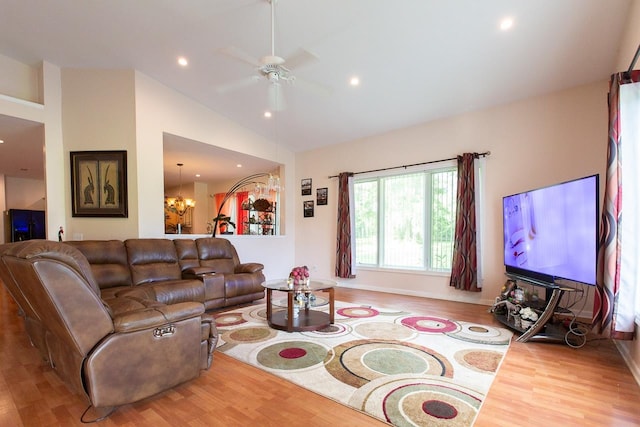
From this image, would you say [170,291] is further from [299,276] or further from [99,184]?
[99,184]

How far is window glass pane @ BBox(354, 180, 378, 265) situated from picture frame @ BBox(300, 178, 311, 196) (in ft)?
3.72

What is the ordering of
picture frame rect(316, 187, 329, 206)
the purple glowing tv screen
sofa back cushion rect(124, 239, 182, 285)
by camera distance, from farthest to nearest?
picture frame rect(316, 187, 329, 206) < sofa back cushion rect(124, 239, 182, 285) < the purple glowing tv screen

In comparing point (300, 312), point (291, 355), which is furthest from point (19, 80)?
point (291, 355)

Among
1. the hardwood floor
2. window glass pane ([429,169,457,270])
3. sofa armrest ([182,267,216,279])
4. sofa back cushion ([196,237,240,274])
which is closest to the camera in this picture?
the hardwood floor

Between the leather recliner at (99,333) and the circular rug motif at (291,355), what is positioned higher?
the leather recliner at (99,333)

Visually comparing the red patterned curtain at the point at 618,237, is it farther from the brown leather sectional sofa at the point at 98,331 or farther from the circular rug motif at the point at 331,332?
the brown leather sectional sofa at the point at 98,331

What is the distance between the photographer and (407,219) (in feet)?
17.8

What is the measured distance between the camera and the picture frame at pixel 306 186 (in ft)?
21.8

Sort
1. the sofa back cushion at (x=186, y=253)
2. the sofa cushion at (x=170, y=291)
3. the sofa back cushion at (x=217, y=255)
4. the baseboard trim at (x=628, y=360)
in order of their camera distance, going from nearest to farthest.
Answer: the baseboard trim at (x=628, y=360) < the sofa cushion at (x=170, y=291) < the sofa back cushion at (x=186, y=253) < the sofa back cushion at (x=217, y=255)

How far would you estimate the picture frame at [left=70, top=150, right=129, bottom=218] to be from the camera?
4301 mm

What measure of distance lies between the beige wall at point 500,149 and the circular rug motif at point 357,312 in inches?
53.3

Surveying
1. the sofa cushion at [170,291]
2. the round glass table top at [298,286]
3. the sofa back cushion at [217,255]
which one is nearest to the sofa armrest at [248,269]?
the sofa back cushion at [217,255]

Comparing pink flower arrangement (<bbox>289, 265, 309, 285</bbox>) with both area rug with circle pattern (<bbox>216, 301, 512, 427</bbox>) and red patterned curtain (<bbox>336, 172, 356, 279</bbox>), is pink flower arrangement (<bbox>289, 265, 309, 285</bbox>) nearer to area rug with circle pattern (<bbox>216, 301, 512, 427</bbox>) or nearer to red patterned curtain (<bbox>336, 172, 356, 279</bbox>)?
area rug with circle pattern (<bbox>216, 301, 512, 427</bbox>)

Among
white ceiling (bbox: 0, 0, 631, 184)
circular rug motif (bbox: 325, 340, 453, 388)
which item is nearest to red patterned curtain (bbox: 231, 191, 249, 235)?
white ceiling (bbox: 0, 0, 631, 184)
